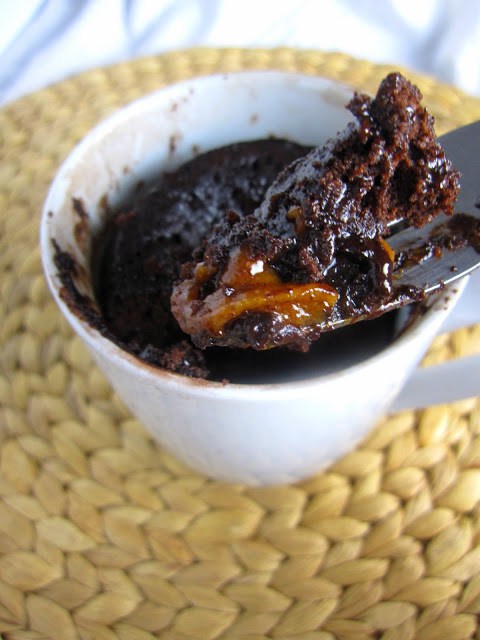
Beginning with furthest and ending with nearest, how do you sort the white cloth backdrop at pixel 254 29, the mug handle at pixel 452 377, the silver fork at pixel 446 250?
the white cloth backdrop at pixel 254 29 → the mug handle at pixel 452 377 → the silver fork at pixel 446 250

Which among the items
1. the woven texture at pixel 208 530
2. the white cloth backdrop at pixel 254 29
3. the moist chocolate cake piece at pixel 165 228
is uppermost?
the white cloth backdrop at pixel 254 29

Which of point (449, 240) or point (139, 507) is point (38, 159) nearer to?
point (139, 507)

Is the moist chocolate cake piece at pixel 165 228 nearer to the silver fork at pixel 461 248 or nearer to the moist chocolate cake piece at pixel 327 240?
the moist chocolate cake piece at pixel 327 240

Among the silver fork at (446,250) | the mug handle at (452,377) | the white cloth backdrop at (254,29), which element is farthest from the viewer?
the white cloth backdrop at (254,29)

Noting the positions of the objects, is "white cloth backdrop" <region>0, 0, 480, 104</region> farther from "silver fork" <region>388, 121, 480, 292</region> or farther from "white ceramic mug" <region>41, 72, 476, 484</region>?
"silver fork" <region>388, 121, 480, 292</region>

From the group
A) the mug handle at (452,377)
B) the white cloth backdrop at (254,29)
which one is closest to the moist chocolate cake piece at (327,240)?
the mug handle at (452,377)

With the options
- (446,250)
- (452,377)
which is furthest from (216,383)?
(452,377)
